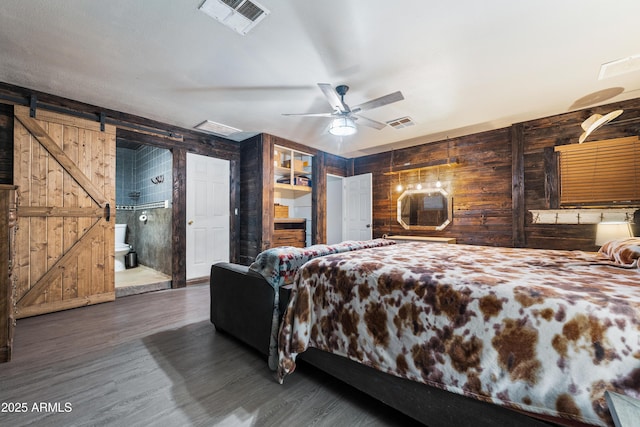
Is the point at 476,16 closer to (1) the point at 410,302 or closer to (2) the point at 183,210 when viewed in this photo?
(1) the point at 410,302

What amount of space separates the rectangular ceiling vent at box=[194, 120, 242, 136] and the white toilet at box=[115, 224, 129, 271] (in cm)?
284

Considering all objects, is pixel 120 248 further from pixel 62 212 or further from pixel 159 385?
pixel 159 385

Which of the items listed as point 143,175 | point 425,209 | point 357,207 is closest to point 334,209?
point 357,207

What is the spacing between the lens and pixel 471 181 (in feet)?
15.2

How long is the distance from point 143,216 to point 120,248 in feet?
2.30

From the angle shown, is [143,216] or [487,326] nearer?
[487,326]

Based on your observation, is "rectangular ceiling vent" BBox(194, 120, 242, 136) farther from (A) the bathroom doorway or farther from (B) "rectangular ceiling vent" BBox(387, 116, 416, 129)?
A: (B) "rectangular ceiling vent" BBox(387, 116, 416, 129)

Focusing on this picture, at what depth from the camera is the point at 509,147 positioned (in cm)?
426

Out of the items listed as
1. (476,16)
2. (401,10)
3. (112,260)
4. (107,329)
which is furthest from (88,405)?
(476,16)

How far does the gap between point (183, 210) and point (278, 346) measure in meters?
3.27

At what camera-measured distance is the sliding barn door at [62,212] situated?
2.98 meters

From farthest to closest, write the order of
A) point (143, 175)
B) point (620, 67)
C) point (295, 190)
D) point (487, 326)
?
point (295, 190) → point (143, 175) → point (620, 67) → point (487, 326)

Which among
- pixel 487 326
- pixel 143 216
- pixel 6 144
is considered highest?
pixel 6 144

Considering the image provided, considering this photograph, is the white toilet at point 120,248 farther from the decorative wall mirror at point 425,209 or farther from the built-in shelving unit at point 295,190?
the decorative wall mirror at point 425,209
